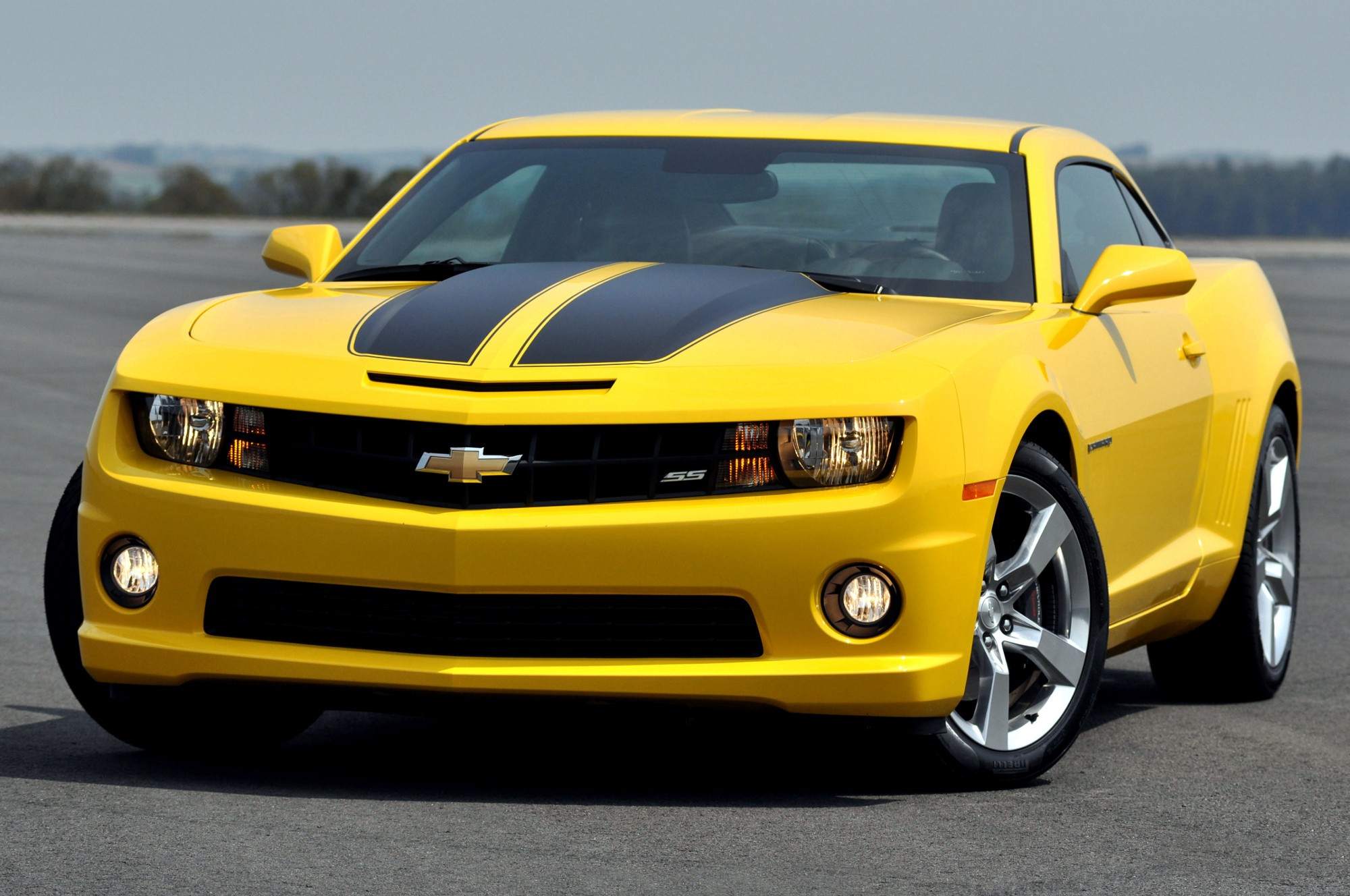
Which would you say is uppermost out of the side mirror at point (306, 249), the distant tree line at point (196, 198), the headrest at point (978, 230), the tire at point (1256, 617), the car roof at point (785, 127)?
the car roof at point (785, 127)

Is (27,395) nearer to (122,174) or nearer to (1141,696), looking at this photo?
(1141,696)

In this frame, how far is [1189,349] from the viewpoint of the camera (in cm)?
574

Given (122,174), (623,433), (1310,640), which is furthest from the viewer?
(122,174)

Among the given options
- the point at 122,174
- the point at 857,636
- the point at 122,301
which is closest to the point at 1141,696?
the point at 857,636

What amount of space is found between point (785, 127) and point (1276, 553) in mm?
2109

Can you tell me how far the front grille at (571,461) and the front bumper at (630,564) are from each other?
0.04m

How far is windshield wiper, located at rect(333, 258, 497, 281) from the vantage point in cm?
520

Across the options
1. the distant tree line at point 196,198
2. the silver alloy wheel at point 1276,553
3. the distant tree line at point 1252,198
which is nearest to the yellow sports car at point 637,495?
the silver alloy wheel at point 1276,553

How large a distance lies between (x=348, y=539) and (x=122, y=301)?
22245 millimetres

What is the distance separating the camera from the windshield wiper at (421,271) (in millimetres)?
5199

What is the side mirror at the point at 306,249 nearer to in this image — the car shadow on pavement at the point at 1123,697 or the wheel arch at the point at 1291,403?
Answer: the car shadow on pavement at the point at 1123,697

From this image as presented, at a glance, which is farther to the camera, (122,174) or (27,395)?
(122,174)


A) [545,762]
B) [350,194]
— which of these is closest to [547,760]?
[545,762]

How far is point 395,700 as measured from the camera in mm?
4273
